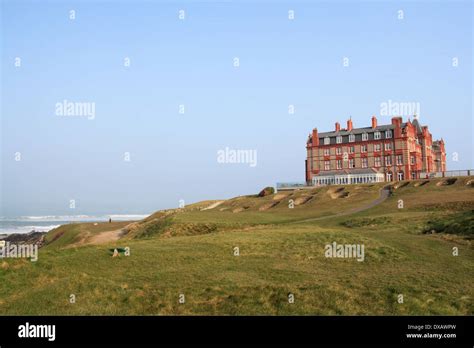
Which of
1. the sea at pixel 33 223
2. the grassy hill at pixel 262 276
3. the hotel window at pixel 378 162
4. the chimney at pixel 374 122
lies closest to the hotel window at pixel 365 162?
the hotel window at pixel 378 162

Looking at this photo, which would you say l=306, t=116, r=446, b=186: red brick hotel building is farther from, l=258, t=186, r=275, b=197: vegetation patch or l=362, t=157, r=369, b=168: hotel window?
l=258, t=186, r=275, b=197: vegetation patch

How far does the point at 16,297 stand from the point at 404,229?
106ft

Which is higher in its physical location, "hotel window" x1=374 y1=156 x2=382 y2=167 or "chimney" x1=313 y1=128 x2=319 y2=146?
"chimney" x1=313 y1=128 x2=319 y2=146

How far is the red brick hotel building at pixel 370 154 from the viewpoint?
3967 inches

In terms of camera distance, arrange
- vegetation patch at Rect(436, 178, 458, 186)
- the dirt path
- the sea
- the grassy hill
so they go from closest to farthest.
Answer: the grassy hill, the dirt path, vegetation patch at Rect(436, 178, 458, 186), the sea

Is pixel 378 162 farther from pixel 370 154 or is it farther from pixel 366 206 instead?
pixel 366 206

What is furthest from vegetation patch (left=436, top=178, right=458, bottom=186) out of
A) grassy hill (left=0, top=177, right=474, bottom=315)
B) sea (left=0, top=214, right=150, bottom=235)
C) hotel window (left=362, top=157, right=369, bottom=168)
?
sea (left=0, top=214, right=150, bottom=235)

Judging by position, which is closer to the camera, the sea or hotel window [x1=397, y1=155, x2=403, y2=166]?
hotel window [x1=397, y1=155, x2=403, y2=166]

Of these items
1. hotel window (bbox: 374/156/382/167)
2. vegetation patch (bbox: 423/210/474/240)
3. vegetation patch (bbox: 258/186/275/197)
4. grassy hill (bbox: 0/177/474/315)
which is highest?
hotel window (bbox: 374/156/382/167)

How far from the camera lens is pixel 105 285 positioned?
71.3ft

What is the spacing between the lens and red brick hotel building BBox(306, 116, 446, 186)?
331ft

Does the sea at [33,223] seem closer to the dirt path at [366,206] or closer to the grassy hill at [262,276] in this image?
the dirt path at [366,206]

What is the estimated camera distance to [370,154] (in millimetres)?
104875
